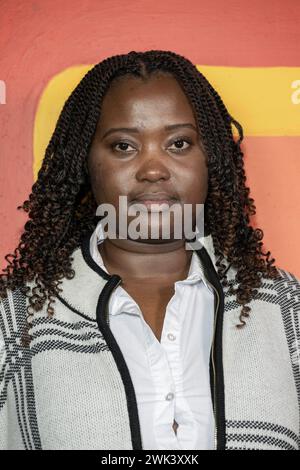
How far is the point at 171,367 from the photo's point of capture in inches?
58.1

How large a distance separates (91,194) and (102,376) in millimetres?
543

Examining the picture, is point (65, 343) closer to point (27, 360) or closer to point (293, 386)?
point (27, 360)

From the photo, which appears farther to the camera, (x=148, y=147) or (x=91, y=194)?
(x=91, y=194)

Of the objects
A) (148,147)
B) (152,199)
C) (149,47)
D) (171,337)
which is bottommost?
(171,337)

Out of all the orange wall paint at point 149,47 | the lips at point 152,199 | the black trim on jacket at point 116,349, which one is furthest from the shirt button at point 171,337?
the orange wall paint at point 149,47

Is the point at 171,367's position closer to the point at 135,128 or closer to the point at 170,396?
the point at 170,396

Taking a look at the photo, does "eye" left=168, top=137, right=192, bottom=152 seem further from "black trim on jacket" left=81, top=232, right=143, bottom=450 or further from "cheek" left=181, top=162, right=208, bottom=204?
"black trim on jacket" left=81, top=232, right=143, bottom=450

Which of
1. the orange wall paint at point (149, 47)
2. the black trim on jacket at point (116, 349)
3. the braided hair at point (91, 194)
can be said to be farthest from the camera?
the orange wall paint at point (149, 47)

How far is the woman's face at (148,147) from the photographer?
5.05ft

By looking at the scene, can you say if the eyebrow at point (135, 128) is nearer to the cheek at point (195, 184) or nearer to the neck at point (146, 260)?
the cheek at point (195, 184)

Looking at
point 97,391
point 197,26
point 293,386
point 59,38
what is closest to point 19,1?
point 59,38

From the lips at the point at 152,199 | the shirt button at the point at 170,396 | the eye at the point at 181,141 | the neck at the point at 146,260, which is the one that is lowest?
the shirt button at the point at 170,396

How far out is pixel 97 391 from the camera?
1.43 metres

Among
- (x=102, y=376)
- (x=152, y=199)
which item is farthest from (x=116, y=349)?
(x=152, y=199)
